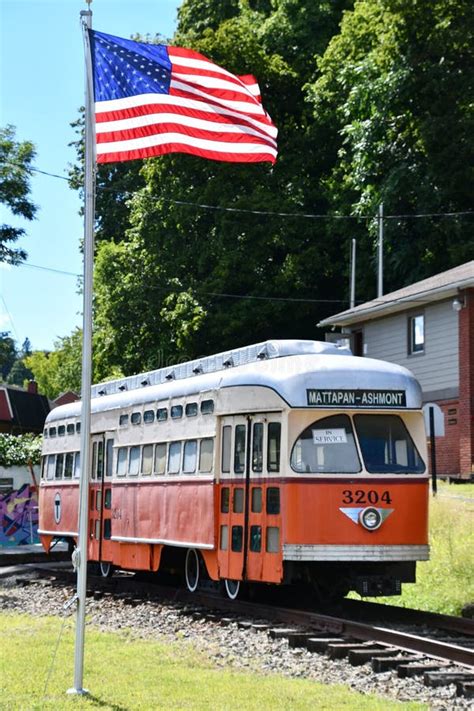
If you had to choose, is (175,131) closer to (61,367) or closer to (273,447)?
(273,447)

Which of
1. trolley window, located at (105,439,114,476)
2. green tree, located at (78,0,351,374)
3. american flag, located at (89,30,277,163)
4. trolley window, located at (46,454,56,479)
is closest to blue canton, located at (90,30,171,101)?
american flag, located at (89,30,277,163)

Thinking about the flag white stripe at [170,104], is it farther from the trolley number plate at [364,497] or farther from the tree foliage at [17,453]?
the tree foliage at [17,453]


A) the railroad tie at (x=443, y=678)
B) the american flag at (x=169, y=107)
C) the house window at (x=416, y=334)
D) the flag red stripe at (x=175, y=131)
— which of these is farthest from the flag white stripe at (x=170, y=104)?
the house window at (x=416, y=334)

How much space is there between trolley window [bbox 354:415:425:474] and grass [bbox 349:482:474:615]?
2.15 metres

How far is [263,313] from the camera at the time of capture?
5209cm

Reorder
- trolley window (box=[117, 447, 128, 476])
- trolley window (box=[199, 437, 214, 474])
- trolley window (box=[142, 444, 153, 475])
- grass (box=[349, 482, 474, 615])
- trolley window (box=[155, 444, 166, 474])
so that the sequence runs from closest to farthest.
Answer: trolley window (box=[199, 437, 214, 474]), grass (box=[349, 482, 474, 615]), trolley window (box=[155, 444, 166, 474]), trolley window (box=[142, 444, 153, 475]), trolley window (box=[117, 447, 128, 476])

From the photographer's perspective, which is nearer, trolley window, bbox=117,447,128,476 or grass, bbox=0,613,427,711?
grass, bbox=0,613,427,711

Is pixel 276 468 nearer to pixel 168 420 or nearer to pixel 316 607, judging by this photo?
pixel 316 607

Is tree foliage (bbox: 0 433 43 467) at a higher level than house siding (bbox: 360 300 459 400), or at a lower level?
lower

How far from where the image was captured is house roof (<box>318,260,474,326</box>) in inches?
1422

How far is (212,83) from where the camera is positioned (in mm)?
13070

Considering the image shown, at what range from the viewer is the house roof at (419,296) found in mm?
36125

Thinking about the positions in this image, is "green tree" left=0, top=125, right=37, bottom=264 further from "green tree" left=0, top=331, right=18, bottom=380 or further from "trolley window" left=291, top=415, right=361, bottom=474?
"trolley window" left=291, top=415, right=361, bottom=474

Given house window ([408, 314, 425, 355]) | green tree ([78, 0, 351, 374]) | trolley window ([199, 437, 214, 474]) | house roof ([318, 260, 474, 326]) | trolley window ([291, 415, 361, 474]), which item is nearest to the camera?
trolley window ([291, 415, 361, 474])
